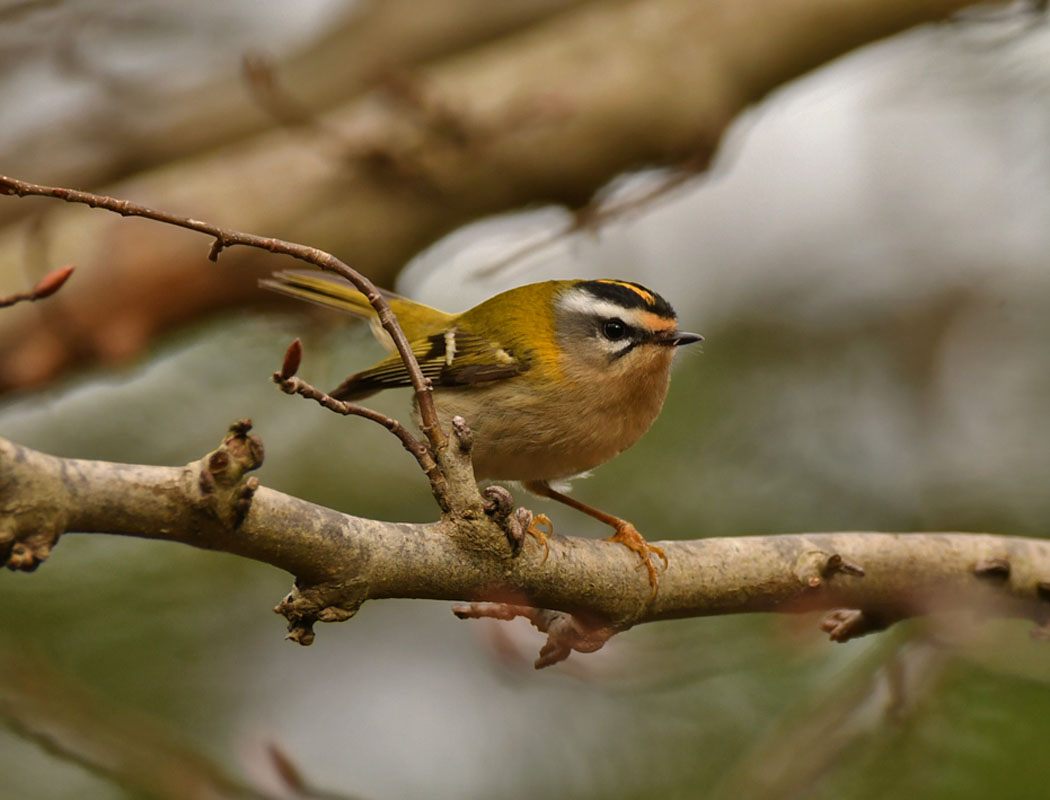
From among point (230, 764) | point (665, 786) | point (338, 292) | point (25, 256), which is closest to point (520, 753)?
point (665, 786)

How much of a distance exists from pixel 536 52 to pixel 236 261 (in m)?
1.34

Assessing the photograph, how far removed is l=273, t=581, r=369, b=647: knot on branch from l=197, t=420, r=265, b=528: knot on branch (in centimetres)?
25

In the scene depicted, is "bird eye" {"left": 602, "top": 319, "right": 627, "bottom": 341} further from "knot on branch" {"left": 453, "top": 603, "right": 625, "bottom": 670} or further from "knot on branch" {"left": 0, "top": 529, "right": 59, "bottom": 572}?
"knot on branch" {"left": 0, "top": 529, "right": 59, "bottom": 572}

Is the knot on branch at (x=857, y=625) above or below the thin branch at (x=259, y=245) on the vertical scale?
below

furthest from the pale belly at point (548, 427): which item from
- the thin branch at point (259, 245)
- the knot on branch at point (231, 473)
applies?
the knot on branch at point (231, 473)

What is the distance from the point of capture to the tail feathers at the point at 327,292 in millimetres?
3516

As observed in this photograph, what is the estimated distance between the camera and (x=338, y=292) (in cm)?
352

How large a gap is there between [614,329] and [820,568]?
95 centimetres

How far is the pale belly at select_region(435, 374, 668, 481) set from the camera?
9.57ft

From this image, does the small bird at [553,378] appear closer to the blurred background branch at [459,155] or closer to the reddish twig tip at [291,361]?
the blurred background branch at [459,155]

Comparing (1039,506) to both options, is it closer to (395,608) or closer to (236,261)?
(395,608)

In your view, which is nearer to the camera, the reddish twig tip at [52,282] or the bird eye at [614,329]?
the reddish twig tip at [52,282]

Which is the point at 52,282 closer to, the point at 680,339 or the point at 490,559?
the point at 490,559

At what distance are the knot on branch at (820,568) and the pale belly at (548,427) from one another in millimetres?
686
